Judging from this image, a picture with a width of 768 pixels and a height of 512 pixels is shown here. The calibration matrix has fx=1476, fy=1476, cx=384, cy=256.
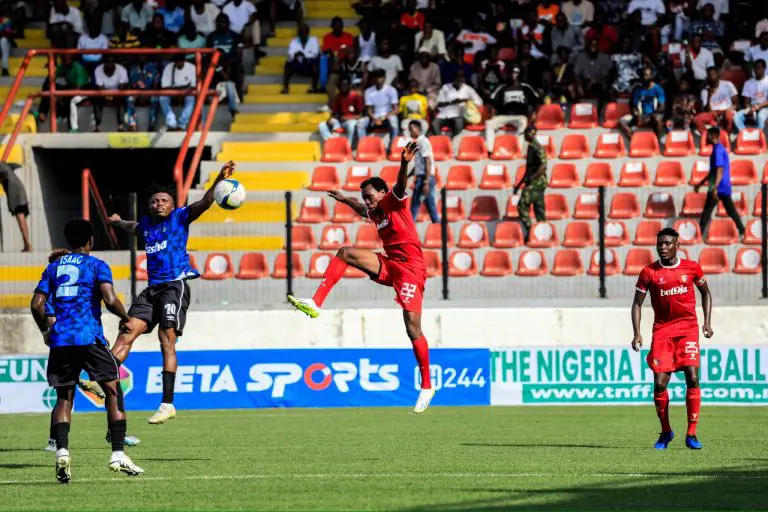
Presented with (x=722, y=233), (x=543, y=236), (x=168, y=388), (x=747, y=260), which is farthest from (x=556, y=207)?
(x=168, y=388)

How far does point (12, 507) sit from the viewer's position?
32.6 ft

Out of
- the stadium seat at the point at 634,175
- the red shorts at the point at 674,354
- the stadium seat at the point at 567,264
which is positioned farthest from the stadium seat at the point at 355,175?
the red shorts at the point at 674,354

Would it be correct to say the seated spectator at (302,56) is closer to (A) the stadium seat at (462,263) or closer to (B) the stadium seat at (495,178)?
(B) the stadium seat at (495,178)

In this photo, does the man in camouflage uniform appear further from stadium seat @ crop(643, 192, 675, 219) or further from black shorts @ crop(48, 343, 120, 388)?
black shorts @ crop(48, 343, 120, 388)

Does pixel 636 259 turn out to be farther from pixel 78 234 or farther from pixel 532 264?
pixel 78 234

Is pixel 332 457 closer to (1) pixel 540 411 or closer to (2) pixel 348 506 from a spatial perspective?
(2) pixel 348 506

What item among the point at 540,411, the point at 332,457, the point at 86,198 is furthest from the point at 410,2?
the point at 332,457

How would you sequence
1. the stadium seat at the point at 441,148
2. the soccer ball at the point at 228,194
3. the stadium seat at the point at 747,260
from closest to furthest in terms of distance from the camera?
the soccer ball at the point at 228,194 < the stadium seat at the point at 747,260 < the stadium seat at the point at 441,148

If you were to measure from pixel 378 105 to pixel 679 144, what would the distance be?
5.51 meters

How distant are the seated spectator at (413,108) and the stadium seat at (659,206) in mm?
4418

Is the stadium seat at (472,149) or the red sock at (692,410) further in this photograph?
the stadium seat at (472,149)

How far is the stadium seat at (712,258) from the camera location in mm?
23031

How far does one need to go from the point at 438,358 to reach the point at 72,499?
11.1 meters

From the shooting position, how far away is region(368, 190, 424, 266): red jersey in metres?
13.8
